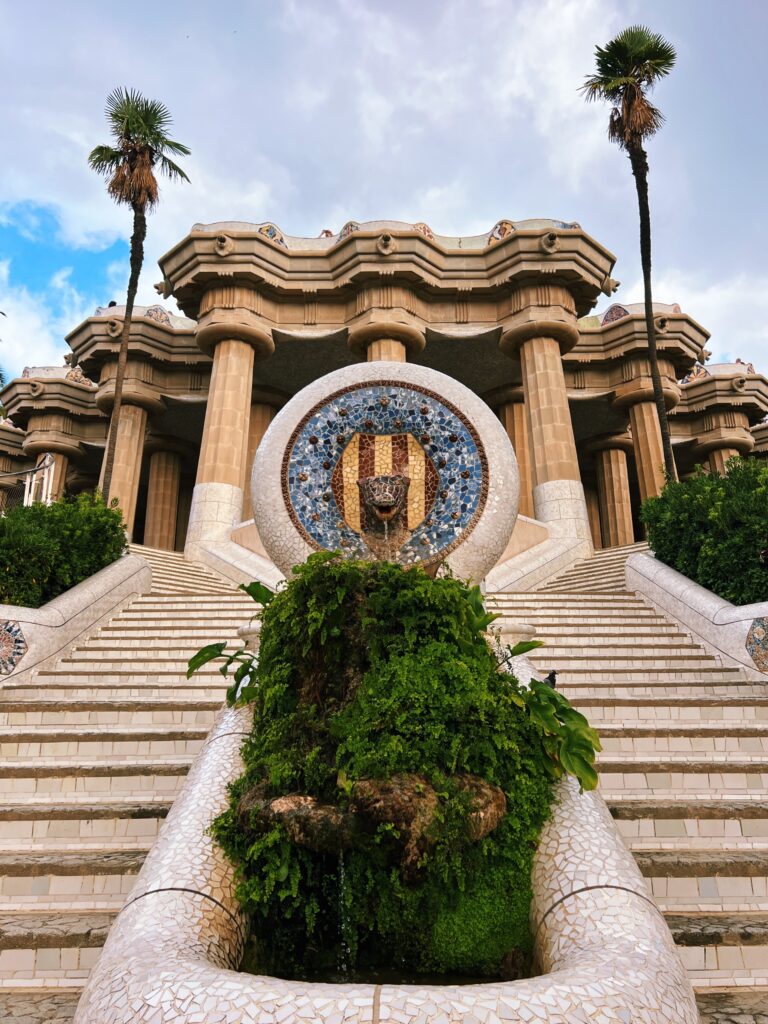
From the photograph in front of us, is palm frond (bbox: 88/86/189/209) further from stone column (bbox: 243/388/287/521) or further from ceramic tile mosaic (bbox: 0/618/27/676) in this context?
ceramic tile mosaic (bbox: 0/618/27/676)

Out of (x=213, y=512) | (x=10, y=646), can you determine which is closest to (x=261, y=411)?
(x=213, y=512)

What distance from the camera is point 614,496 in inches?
1030

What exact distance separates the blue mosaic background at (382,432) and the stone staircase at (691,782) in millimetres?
1607

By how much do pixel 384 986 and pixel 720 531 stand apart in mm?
7519

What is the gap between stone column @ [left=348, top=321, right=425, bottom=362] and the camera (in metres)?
19.0

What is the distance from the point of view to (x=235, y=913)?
101 inches

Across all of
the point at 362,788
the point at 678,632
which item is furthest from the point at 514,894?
the point at 678,632

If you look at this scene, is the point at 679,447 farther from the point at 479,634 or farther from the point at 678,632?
the point at 479,634

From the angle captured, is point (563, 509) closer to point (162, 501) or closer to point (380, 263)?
point (380, 263)

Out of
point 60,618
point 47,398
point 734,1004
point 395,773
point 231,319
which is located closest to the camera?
point 395,773

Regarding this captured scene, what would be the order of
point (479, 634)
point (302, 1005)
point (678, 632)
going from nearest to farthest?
point (302, 1005) → point (479, 634) → point (678, 632)

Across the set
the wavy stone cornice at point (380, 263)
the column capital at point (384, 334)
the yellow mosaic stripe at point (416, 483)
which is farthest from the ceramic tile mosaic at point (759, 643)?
the wavy stone cornice at point (380, 263)

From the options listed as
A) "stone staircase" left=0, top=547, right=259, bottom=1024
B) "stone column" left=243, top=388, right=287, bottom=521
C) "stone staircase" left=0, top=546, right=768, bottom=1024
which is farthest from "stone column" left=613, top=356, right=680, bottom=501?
"stone staircase" left=0, top=547, right=259, bottom=1024

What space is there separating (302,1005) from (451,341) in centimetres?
2025
